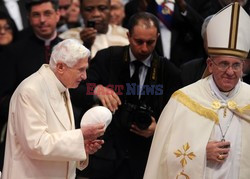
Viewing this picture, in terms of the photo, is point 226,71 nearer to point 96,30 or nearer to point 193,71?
→ point 193,71

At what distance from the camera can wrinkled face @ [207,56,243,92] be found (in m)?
5.97

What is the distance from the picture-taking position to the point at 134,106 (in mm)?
6957

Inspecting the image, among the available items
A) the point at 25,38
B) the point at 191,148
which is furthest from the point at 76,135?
the point at 25,38

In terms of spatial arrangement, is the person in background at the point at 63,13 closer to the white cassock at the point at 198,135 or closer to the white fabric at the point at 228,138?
the white cassock at the point at 198,135

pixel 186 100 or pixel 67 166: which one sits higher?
pixel 186 100

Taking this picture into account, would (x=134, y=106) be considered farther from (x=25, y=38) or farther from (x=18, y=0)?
(x=18, y=0)

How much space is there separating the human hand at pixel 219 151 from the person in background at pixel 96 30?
7.59ft

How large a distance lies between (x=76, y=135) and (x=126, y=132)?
144 cm

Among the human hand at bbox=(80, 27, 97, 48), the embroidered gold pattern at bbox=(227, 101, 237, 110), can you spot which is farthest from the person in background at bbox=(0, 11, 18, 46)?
the embroidered gold pattern at bbox=(227, 101, 237, 110)

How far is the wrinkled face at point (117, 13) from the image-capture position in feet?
31.9

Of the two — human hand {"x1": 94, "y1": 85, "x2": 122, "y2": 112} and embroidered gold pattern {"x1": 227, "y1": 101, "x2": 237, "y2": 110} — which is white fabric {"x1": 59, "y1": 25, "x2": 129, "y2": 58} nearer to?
human hand {"x1": 94, "y1": 85, "x2": 122, "y2": 112}

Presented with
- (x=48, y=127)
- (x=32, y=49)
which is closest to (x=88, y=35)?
(x=32, y=49)

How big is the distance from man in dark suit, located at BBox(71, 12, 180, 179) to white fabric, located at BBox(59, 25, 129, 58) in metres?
0.82

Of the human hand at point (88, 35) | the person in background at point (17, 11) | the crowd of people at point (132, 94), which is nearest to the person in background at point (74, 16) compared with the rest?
the person in background at point (17, 11)
